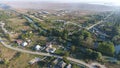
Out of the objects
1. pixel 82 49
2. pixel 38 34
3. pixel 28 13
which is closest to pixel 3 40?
pixel 38 34

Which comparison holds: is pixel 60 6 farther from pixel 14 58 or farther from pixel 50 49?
pixel 14 58

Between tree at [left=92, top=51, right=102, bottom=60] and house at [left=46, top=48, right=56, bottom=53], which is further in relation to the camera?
house at [left=46, top=48, right=56, bottom=53]

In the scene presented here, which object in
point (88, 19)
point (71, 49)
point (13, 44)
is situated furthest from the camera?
point (88, 19)

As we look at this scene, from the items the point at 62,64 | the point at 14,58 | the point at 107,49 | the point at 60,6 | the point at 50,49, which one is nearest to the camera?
the point at 62,64

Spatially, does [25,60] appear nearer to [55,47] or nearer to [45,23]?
[55,47]

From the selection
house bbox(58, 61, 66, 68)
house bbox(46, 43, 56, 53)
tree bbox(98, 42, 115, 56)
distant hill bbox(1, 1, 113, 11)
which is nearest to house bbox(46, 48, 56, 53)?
house bbox(46, 43, 56, 53)

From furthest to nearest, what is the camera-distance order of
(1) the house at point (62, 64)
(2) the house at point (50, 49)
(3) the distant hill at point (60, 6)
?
(3) the distant hill at point (60, 6)
(2) the house at point (50, 49)
(1) the house at point (62, 64)

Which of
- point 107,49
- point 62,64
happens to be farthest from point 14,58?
point 107,49

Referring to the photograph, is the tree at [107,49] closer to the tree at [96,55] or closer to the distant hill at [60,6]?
the tree at [96,55]

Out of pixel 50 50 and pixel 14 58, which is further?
pixel 50 50

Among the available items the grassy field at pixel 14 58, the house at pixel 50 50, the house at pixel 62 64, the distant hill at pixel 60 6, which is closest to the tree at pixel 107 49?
the house at pixel 62 64

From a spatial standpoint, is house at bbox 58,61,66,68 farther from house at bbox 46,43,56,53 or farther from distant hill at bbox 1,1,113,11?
distant hill at bbox 1,1,113,11
